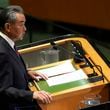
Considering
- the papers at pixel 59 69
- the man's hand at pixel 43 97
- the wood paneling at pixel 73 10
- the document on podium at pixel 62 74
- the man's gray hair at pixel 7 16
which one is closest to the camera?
the man's hand at pixel 43 97

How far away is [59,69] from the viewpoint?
2.61 m

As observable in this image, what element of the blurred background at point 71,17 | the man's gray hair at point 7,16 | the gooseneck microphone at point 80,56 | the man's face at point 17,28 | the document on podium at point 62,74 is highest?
the man's gray hair at point 7,16

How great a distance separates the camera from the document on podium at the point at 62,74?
243 cm

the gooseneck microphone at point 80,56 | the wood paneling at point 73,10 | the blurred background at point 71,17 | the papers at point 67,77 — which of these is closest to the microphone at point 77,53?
the gooseneck microphone at point 80,56

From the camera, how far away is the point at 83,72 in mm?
2492

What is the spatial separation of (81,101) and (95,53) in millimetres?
501

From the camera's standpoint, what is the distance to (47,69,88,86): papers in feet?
7.93

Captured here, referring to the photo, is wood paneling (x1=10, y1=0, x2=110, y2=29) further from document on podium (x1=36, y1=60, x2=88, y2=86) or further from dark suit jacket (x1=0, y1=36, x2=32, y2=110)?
dark suit jacket (x1=0, y1=36, x2=32, y2=110)

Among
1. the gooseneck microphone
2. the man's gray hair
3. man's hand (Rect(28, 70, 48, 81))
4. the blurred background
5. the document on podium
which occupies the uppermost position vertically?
the man's gray hair

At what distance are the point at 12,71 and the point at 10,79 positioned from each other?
0.17ft

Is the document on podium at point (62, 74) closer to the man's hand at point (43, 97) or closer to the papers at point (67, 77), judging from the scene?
the papers at point (67, 77)

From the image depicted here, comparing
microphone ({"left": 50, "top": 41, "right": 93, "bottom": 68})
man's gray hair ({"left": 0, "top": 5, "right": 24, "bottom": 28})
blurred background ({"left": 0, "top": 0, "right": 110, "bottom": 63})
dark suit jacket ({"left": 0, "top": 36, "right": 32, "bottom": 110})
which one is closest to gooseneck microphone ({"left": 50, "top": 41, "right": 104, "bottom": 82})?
microphone ({"left": 50, "top": 41, "right": 93, "bottom": 68})

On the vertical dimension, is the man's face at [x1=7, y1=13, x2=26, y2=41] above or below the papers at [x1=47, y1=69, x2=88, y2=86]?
above

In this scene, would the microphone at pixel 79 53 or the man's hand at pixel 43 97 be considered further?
the microphone at pixel 79 53
